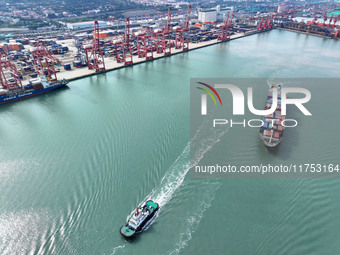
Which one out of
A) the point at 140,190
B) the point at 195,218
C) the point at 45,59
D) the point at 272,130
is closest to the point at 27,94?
the point at 45,59

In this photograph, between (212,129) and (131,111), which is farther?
(131,111)

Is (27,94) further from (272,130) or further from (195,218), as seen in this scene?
(272,130)

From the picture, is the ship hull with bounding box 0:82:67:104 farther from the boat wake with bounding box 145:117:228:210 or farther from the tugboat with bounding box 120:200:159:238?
the tugboat with bounding box 120:200:159:238

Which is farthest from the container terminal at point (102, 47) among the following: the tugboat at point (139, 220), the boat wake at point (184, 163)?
the tugboat at point (139, 220)

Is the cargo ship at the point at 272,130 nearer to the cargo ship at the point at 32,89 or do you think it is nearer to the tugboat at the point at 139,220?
the tugboat at the point at 139,220

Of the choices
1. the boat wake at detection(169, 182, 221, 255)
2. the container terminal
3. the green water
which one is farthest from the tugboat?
the container terminal

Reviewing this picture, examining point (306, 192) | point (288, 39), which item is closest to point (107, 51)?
point (306, 192)

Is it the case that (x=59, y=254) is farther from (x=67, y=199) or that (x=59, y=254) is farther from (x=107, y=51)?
(x=107, y=51)
